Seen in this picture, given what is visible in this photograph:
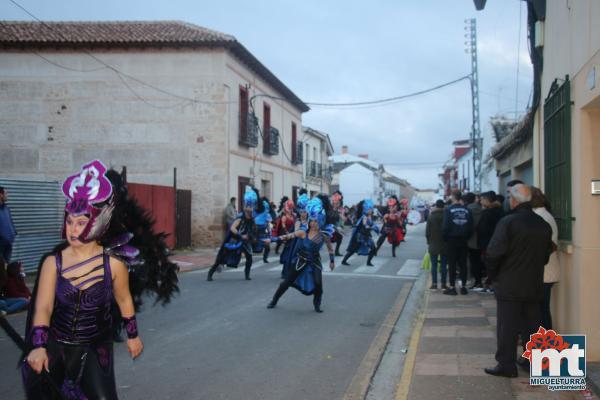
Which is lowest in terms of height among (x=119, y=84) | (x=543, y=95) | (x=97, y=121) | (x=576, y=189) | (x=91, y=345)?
(x=91, y=345)

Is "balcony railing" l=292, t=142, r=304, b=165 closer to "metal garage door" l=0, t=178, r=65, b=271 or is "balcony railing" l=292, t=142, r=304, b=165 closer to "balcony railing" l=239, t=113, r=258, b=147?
"balcony railing" l=239, t=113, r=258, b=147

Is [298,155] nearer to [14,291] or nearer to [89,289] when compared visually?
[14,291]

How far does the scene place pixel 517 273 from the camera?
5359mm

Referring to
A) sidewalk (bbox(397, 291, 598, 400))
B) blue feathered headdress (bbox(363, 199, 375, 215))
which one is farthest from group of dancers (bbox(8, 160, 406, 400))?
blue feathered headdress (bbox(363, 199, 375, 215))

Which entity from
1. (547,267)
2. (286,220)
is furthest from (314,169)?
(547,267)

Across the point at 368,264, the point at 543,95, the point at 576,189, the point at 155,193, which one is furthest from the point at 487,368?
the point at 155,193

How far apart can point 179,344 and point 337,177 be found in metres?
67.8

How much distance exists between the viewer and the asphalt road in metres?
5.44

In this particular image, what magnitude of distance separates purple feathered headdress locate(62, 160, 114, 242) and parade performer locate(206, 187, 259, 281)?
28.8 feet

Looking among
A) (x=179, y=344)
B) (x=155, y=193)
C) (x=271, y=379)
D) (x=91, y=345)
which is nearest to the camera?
(x=91, y=345)

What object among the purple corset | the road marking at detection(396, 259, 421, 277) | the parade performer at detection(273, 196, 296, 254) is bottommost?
the road marking at detection(396, 259, 421, 277)

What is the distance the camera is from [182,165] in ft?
74.3

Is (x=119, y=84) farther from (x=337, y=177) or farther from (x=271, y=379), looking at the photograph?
(x=337, y=177)

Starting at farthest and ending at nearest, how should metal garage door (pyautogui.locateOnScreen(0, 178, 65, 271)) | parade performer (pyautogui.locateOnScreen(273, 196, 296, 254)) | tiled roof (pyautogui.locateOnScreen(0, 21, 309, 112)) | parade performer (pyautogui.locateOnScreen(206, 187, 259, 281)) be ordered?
tiled roof (pyautogui.locateOnScreen(0, 21, 309, 112)) → parade performer (pyautogui.locateOnScreen(273, 196, 296, 254)) → metal garage door (pyautogui.locateOnScreen(0, 178, 65, 271)) → parade performer (pyautogui.locateOnScreen(206, 187, 259, 281))
